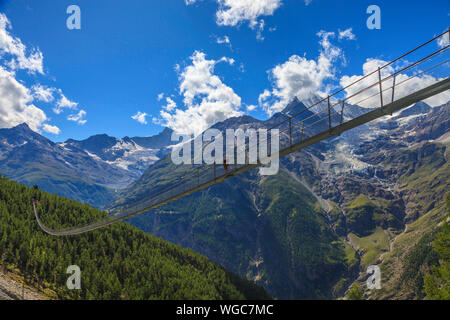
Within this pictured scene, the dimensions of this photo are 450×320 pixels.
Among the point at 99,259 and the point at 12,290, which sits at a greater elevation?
the point at 99,259

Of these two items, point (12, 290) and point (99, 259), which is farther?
point (99, 259)

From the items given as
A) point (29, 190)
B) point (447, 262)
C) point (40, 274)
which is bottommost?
point (40, 274)

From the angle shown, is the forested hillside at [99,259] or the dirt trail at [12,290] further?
the forested hillside at [99,259]

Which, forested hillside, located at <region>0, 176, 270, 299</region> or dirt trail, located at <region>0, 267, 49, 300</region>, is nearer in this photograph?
dirt trail, located at <region>0, 267, 49, 300</region>

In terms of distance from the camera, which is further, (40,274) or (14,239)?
(14,239)

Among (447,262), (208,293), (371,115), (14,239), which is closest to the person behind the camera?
(371,115)
